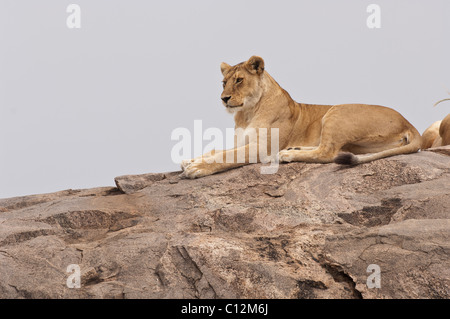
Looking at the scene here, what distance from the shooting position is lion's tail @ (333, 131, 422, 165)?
509cm

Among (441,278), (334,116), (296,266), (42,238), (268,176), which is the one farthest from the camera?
(334,116)

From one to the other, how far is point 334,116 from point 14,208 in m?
2.97

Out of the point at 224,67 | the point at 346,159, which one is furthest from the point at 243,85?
the point at 346,159

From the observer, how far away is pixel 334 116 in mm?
5848

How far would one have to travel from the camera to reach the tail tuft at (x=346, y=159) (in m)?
5.07

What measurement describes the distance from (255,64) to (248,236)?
240 cm

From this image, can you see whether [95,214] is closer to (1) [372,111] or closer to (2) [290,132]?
(2) [290,132]

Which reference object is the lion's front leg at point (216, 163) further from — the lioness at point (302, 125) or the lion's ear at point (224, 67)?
the lion's ear at point (224, 67)

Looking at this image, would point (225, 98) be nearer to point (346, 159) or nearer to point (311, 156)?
point (311, 156)

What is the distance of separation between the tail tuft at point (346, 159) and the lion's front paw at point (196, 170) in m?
1.16

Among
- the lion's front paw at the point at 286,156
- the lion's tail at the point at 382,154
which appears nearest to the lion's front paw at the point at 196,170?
the lion's front paw at the point at 286,156

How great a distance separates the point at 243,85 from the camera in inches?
243

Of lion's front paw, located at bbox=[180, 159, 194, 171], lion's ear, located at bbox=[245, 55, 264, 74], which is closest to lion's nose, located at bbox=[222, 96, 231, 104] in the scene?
lion's ear, located at bbox=[245, 55, 264, 74]

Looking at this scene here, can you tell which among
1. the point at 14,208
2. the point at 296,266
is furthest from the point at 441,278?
the point at 14,208
